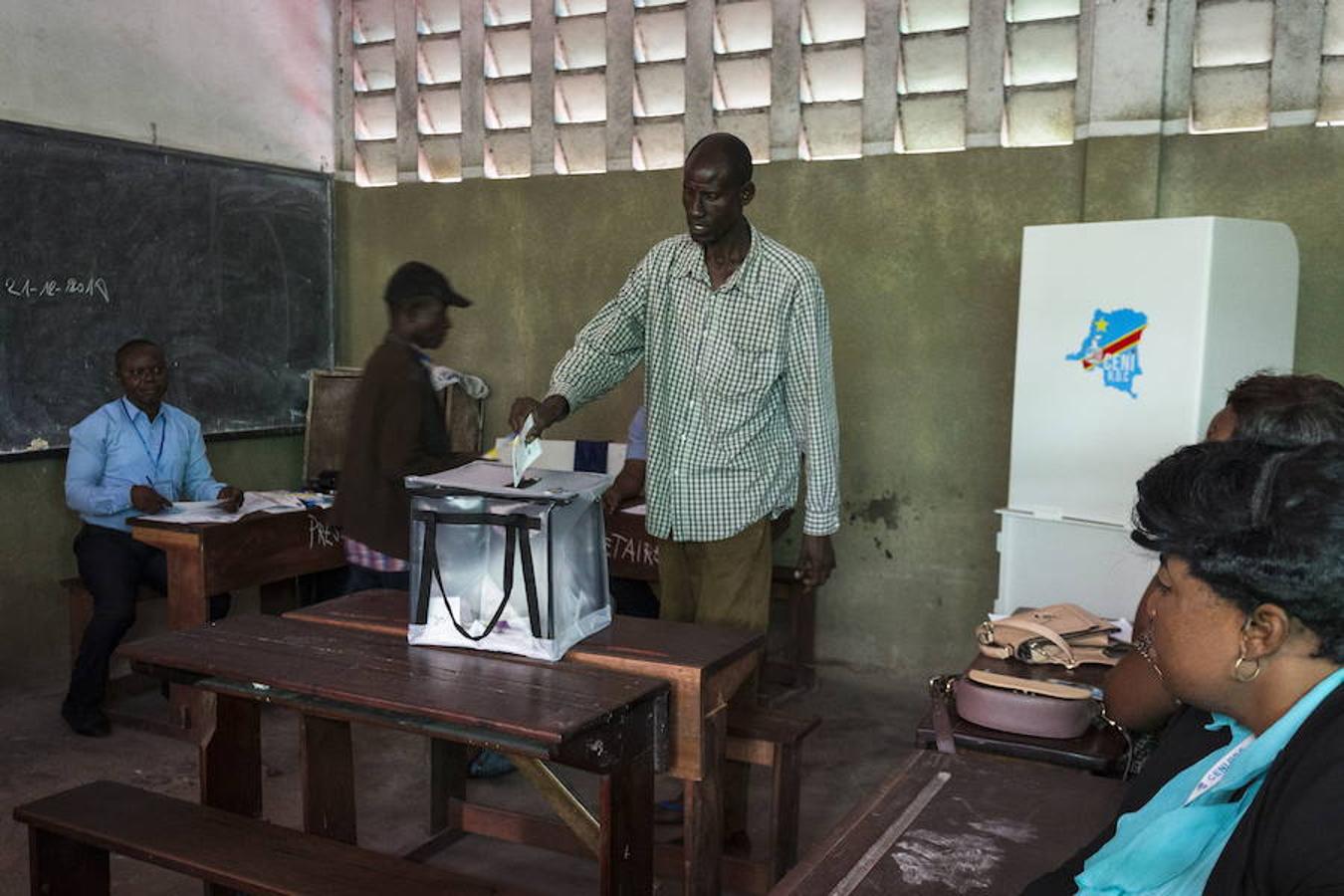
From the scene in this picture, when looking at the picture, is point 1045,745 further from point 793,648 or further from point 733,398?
point 793,648

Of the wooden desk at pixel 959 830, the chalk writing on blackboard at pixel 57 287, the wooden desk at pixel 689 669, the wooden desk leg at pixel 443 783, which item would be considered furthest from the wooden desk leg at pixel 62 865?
the chalk writing on blackboard at pixel 57 287

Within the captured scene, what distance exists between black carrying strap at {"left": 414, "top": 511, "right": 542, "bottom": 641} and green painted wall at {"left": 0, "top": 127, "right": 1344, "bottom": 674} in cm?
281

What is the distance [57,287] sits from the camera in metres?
4.60

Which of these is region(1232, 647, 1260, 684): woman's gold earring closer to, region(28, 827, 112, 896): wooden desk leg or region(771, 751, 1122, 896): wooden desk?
region(771, 751, 1122, 896): wooden desk

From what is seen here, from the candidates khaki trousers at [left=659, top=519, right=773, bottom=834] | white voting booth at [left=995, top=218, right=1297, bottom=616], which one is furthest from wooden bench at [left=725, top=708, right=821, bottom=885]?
white voting booth at [left=995, top=218, right=1297, bottom=616]

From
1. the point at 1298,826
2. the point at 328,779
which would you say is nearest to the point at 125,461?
the point at 328,779

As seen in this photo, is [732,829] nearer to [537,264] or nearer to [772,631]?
[772,631]

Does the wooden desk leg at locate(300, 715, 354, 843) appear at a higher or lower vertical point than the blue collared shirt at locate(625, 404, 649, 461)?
lower

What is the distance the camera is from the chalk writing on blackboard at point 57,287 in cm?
446

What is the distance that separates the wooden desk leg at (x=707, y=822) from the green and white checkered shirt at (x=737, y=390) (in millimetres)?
696

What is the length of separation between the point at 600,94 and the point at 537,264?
2.63 ft

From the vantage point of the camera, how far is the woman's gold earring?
116cm

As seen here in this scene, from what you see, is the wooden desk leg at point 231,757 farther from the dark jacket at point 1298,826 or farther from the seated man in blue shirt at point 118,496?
the dark jacket at point 1298,826

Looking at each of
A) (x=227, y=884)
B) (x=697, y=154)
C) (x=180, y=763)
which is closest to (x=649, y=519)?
(x=697, y=154)
